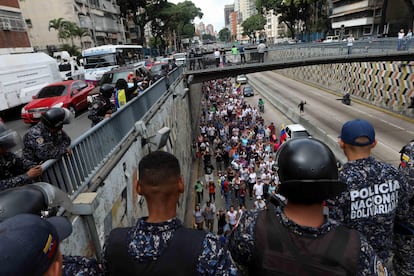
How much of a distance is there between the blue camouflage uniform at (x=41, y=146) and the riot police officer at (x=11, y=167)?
0.92 feet

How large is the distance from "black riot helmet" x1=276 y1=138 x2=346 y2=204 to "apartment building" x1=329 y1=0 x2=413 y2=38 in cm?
5495

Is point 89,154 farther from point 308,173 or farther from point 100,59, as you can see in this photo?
point 100,59

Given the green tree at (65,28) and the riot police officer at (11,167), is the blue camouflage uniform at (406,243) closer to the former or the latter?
the riot police officer at (11,167)

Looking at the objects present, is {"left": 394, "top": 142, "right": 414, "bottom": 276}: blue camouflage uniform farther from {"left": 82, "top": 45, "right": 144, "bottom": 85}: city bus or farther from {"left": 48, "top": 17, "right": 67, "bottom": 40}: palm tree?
{"left": 48, "top": 17, "right": 67, "bottom": 40}: palm tree

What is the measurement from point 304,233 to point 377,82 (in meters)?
34.3

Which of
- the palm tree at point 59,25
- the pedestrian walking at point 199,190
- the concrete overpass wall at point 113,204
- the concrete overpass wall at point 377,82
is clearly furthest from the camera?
the palm tree at point 59,25

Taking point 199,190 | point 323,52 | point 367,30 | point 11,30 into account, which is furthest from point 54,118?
point 367,30

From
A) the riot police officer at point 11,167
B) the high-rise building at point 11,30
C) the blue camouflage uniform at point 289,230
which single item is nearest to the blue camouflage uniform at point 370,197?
the blue camouflage uniform at point 289,230

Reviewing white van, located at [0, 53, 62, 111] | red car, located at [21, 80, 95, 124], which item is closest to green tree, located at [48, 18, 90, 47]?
white van, located at [0, 53, 62, 111]

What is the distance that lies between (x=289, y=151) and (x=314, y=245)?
62 centimetres

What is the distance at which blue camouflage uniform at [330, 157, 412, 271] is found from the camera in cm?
263

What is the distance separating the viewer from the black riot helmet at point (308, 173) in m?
1.84

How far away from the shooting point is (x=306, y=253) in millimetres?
1742

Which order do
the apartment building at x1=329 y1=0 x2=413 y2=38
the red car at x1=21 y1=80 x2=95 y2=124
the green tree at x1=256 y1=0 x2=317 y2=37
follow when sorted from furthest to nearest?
the green tree at x1=256 y1=0 x2=317 y2=37, the apartment building at x1=329 y1=0 x2=413 y2=38, the red car at x1=21 y1=80 x2=95 y2=124
